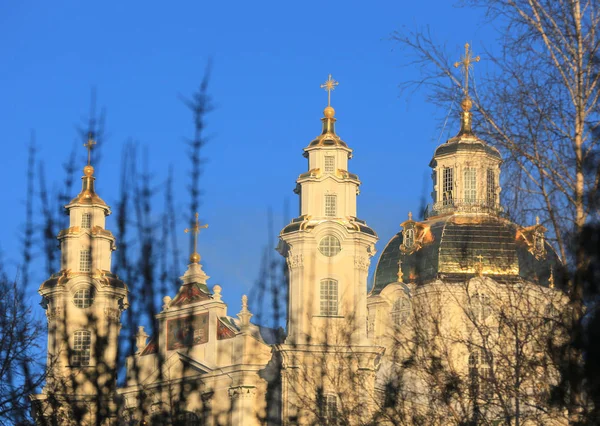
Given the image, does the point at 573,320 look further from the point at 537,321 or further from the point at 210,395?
the point at 210,395

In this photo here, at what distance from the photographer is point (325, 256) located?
6197 centimetres

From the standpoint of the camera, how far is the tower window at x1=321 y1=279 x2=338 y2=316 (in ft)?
200

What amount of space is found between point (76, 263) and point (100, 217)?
8.35 feet

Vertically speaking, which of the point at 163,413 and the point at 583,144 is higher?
the point at 583,144

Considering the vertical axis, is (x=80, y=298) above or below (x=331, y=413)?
above

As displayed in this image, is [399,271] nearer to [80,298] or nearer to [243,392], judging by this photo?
[243,392]

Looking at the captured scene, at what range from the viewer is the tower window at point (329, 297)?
6100 centimetres

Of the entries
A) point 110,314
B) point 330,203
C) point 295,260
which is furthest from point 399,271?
point 110,314

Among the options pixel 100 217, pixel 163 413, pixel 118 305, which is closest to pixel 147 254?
pixel 163 413

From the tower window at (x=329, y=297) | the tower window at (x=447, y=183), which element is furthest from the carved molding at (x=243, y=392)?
the tower window at (x=447, y=183)

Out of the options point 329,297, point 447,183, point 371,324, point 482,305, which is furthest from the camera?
point 447,183

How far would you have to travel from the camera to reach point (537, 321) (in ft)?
75.7

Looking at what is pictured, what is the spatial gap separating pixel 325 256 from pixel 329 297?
5.80ft

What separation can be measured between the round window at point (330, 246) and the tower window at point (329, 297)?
1.20 m
